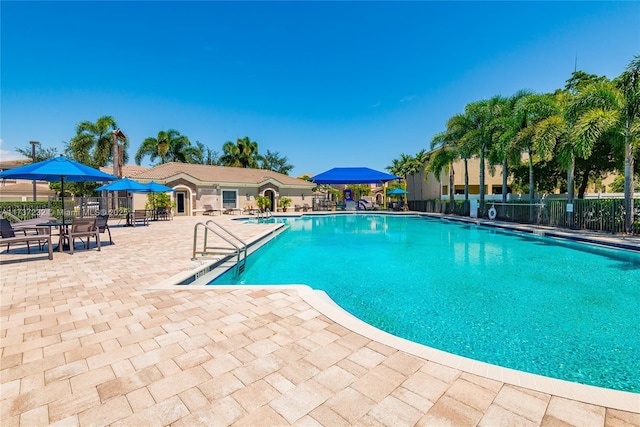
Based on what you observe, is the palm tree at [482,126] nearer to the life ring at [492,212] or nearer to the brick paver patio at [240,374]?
the life ring at [492,212]

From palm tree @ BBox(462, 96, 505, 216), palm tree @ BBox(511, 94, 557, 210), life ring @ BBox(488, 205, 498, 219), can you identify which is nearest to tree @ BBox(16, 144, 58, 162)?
palm tree @ BBox(462, 96, 505, 216)

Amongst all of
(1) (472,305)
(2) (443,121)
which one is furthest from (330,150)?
(1) (472,305)

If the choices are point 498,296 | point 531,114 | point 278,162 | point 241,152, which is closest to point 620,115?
point 531,114

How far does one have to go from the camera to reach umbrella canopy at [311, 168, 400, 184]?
2880 cm

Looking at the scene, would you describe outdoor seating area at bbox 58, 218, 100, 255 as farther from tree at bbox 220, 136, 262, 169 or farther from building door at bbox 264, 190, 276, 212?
tree at bbox 220, 136, 262, 169

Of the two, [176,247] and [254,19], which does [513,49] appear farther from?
[176,247]

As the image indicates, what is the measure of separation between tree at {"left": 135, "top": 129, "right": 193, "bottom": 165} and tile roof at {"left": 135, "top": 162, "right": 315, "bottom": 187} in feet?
29.9

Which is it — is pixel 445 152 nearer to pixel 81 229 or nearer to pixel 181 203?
pixel 181 203

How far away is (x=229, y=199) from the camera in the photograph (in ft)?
86.0

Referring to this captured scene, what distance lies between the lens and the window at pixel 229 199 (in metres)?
25.8

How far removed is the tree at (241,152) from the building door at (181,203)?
55.0 ft

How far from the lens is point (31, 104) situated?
19938 mm

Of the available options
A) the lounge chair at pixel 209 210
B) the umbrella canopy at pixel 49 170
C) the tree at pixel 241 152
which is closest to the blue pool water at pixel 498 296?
the umbrella canopy at pixel 49 170

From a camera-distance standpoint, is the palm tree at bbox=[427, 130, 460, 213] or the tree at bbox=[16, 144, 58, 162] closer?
the palm tree at bbox=[427, 130, 460, 213]
